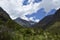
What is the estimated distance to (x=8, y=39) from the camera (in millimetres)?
21719

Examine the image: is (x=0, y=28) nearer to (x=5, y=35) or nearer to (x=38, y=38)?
(x=5, y=35)

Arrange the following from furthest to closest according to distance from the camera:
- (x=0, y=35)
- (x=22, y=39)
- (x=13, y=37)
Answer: (x=22, y=39)
(x=13, y=37)
(x=0, y=35)

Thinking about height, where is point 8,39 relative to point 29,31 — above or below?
below

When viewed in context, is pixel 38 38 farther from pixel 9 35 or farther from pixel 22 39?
pixel 9 35

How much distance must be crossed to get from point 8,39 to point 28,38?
207 inches

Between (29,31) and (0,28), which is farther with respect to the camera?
(29,31)

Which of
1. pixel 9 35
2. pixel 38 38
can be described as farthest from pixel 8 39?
pixel 38 38

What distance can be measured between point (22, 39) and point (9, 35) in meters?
3.48

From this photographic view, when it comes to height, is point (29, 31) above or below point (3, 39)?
above

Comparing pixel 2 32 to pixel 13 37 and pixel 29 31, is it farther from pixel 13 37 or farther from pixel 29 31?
pixel 29 31

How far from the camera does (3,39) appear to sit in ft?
69.6

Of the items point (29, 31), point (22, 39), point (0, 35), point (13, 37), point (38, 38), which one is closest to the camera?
point (0, 35)

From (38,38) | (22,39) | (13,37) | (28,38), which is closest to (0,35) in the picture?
(13,37)

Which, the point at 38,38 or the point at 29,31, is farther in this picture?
the point at 29,31
